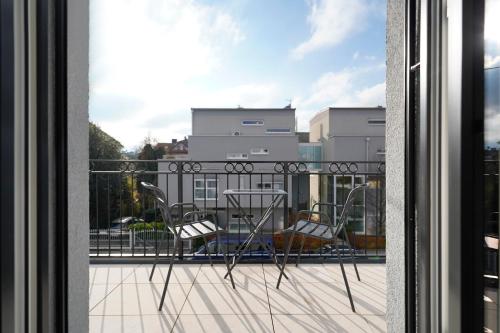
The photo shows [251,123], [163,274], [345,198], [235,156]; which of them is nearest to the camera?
[163,274]

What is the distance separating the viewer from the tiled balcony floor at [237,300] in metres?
2.03

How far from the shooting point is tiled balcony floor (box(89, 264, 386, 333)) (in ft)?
6.66

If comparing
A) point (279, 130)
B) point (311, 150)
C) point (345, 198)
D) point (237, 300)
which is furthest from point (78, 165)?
point (311, 150)

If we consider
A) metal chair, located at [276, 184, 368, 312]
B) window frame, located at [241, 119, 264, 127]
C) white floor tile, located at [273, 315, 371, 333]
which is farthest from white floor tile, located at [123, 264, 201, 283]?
window frame, located at [241, 119, 264, 127]

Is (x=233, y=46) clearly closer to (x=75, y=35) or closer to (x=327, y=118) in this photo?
(x=75, y=35)

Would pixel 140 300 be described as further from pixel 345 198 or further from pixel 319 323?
pixel 345 198

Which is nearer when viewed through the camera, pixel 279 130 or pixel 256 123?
pixel 279 130

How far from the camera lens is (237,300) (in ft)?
7.80

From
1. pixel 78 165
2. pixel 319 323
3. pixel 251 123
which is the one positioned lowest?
pixel 319 323

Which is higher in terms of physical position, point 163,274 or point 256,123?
point 256,123

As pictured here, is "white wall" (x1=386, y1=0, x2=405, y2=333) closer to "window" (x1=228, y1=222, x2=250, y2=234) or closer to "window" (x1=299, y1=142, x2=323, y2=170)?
"window" (x1=228, y1=222, x2=250, y2=234)

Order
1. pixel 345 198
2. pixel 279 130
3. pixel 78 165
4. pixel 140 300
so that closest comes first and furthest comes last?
pixel 78 165, pixel 140 300, pixel 345 198, pixel 279 130

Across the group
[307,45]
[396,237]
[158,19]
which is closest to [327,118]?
[307,45]

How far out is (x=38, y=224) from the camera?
1.08 m
